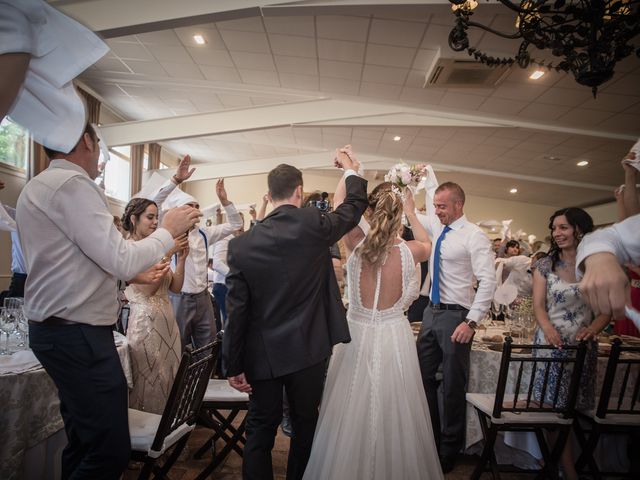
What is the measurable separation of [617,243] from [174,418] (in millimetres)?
1864

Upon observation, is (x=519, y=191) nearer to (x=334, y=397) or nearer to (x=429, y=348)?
(x=429, y=348)

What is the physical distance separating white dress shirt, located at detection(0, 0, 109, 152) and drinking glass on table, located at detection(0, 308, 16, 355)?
1.56 metres

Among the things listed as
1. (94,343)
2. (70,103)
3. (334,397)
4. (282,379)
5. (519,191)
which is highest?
(519,191)

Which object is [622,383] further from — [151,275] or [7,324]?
[7,324]

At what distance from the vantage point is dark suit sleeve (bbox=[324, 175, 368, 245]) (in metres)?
1.79

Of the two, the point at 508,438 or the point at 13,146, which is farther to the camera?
the point at 13,146

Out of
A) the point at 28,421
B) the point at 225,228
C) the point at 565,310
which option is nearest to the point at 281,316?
the point at 28,421

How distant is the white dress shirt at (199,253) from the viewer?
3.51 metres

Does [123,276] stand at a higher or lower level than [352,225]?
lower

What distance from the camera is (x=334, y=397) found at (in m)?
2.02

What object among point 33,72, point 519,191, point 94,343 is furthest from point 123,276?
point 519,191

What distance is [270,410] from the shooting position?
182 centimetres

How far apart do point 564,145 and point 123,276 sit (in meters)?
8.24

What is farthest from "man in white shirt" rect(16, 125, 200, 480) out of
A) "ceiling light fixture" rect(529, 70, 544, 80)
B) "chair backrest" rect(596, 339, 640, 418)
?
"ceiling light fixture" rect(529, 70, 544, 80)
